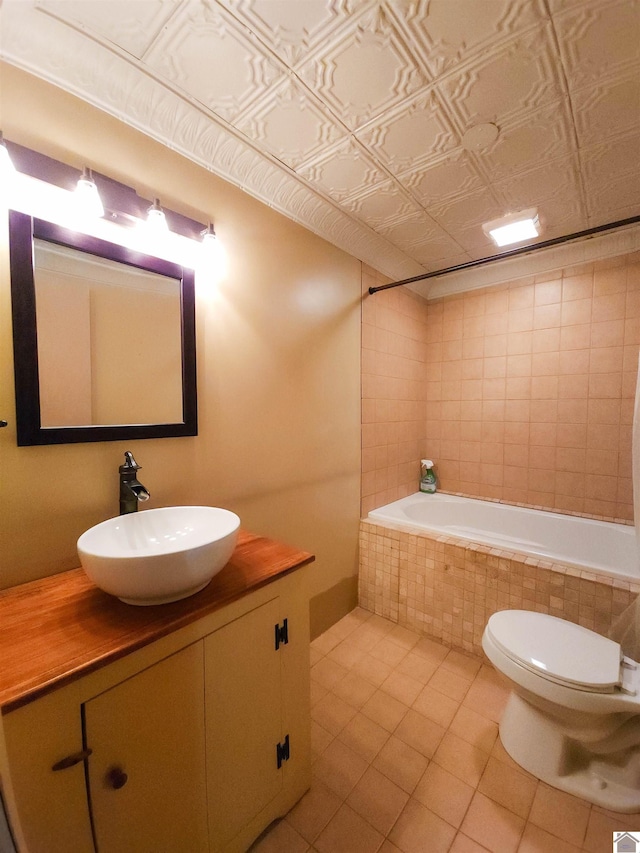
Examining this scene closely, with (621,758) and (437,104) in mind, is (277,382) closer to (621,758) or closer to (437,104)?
(437,104)

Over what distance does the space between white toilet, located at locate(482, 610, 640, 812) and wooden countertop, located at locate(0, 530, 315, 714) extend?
2.96 ft

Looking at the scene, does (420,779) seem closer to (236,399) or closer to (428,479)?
(236,399)

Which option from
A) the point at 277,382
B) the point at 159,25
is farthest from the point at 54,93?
the point at 277,382

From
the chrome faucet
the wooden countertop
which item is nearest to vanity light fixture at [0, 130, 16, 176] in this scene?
the chrome faucet

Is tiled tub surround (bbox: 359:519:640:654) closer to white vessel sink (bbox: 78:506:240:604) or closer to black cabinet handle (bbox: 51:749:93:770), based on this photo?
white vessel sink (bbox: 78:506:240:604)

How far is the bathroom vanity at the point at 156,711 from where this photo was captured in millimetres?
611

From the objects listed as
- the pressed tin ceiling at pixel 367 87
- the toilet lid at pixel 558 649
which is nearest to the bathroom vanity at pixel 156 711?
the toilet lid at pixel 558 649

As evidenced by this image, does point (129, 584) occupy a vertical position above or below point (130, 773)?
above

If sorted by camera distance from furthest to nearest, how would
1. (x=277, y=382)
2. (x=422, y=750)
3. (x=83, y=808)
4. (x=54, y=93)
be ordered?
1. (x=277, y=382)
2. (x=422, y=750)
3. (x=54, y=93)
4. (x=83, y=808)

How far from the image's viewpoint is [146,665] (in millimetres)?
735

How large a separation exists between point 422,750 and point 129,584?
1.34 metres

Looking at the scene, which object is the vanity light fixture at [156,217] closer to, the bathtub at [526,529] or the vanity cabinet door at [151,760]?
the vanity cabinet door at [151,760]

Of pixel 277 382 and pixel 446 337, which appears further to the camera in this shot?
pixel 446 337

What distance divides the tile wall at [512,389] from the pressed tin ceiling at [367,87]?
2.28 feet
